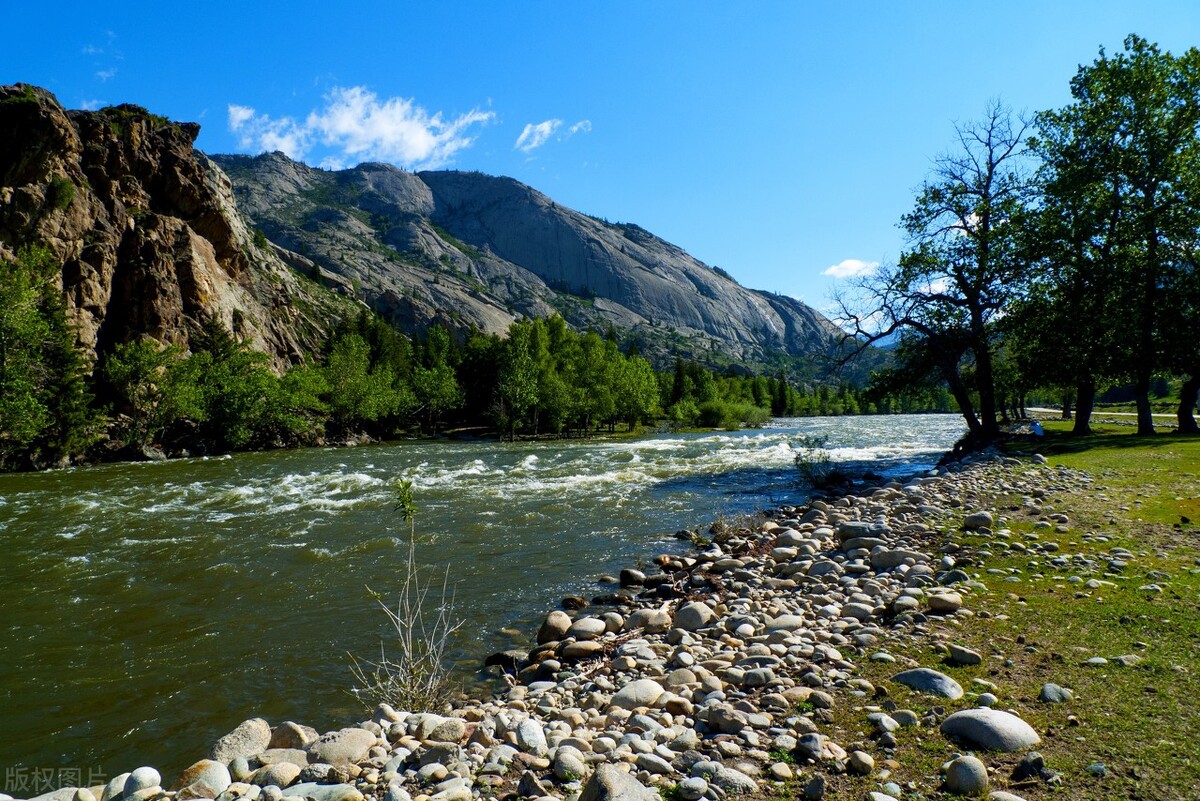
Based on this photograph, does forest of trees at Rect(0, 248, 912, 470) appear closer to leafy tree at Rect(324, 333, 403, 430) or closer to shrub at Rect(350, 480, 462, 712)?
leafy tree at Rect(324, 333, 403, 430)

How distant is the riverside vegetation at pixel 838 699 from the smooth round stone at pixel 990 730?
15 mm

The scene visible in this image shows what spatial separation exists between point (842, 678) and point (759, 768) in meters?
1.78

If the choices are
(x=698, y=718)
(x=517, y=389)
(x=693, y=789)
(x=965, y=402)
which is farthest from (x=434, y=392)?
(x=693, y=789)

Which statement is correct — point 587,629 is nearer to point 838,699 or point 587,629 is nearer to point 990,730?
point 838,699

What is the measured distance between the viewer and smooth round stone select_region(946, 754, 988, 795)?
3.45 meters

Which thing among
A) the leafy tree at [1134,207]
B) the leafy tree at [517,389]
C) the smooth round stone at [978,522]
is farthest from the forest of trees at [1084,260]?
the leafy tree at [517,389]

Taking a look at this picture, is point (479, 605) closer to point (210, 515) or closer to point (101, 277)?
A: point (210, 515)

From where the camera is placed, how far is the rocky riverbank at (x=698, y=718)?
153 inches

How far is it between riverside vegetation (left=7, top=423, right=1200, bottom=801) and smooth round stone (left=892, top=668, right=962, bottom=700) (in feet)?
0.05

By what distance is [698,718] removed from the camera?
4953mm

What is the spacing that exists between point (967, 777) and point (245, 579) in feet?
41.4

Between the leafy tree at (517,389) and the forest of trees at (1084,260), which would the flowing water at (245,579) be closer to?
the forest of trees at (1084,260)

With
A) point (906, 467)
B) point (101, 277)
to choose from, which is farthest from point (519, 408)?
point (906, 467)

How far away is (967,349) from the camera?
26422mm
